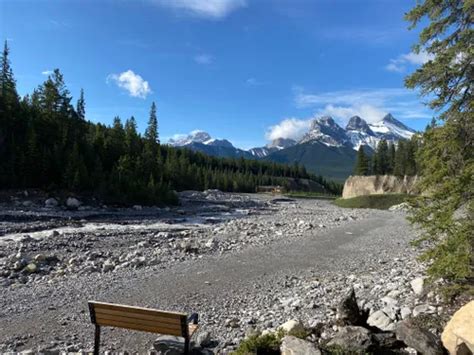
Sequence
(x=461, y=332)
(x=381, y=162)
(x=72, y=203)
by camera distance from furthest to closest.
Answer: (x=381, y=162) < (x=72, y=203) < (x=461, y=332)

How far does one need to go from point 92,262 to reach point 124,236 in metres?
11.9

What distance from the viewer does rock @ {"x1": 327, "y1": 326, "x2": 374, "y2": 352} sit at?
23.4 ft

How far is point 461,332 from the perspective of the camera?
6.90m

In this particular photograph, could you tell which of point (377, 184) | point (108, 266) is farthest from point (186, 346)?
point (377, 184)

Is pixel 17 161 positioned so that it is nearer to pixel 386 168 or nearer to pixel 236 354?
pixel 236 354

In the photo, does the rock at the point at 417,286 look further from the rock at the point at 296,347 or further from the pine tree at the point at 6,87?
the pine tree at the point at 6,87

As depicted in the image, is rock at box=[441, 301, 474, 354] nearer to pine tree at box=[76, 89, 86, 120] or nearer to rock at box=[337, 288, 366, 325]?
rock at box=[337, 288, 366, 325]

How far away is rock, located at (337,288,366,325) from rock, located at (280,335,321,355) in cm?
232

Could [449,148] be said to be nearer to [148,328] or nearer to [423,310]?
[423,310]

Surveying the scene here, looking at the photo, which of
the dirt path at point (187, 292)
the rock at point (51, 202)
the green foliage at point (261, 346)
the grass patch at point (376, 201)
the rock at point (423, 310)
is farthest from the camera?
the grass patch at point (376, 201)

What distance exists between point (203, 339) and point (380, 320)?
4.50 metres

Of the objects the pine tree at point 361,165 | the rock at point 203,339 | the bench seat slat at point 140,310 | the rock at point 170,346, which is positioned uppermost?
the pine tree at point 361,165

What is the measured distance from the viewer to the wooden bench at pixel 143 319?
754cm

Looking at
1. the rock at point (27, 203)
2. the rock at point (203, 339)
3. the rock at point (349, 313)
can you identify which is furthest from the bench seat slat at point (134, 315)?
the rock at point (27, 203)
